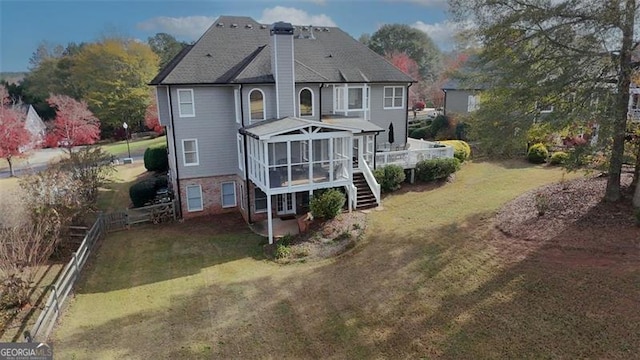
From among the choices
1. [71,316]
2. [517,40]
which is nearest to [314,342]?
[71,316]

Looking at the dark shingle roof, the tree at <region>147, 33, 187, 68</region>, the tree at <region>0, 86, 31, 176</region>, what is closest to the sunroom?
the dark shingle roof

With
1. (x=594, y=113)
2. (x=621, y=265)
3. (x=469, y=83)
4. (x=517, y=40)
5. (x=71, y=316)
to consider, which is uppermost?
(x=517, y=40)

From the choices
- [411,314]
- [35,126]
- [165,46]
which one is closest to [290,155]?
[411,314]

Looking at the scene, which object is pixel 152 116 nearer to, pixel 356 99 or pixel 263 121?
pixel 356 99

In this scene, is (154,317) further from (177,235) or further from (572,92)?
(572,92)

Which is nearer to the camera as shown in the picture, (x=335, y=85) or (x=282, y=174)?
(x=282, y=174)

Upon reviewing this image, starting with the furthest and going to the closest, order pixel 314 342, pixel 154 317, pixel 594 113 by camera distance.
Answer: pixel 594 113
pixel 154 317
pixel 314 342
